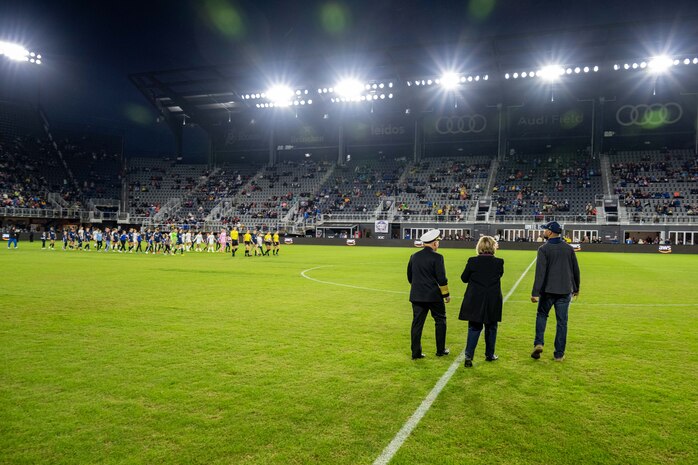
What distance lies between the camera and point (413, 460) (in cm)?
418

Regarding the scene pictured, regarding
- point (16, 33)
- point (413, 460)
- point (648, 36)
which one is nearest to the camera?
point (413, 460)

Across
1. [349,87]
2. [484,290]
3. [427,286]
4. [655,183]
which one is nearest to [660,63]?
[655,183]

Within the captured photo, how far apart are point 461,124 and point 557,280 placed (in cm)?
6184

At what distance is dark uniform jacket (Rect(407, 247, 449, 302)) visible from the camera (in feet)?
23.8

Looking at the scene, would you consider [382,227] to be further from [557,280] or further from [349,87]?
[557,280]

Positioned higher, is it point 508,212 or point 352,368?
point 508,212

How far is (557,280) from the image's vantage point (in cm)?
738

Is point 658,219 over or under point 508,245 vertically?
over

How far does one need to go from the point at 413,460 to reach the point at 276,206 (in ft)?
199

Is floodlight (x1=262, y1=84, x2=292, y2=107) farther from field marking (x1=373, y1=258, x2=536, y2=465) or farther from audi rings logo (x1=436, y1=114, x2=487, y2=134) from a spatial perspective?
field marking (x1=373, y1=258, x2=536, y2=465)

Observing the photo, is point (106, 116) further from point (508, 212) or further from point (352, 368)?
point (352, 368)

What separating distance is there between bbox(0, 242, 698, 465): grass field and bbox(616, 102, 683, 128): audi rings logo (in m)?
56.3

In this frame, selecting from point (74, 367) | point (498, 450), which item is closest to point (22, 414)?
point (74, 367)

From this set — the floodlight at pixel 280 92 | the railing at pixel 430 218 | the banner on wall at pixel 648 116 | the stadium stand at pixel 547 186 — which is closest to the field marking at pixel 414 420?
the railing at pixel 430 218
